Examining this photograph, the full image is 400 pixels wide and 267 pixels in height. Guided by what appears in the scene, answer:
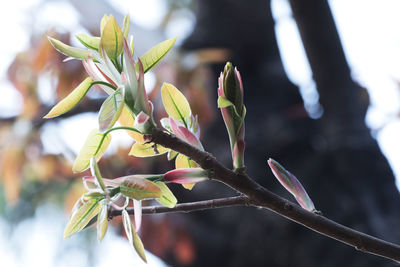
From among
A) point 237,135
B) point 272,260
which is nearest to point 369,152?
point 272,260

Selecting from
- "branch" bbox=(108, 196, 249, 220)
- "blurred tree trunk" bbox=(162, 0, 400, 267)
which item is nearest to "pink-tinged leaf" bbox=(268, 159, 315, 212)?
"branch" bbox=(108, 196, 249, 220)

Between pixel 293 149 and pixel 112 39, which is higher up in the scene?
pixel 112 39

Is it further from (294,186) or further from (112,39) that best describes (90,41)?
(294,186)

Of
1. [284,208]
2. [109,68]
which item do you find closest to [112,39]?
[109,68]

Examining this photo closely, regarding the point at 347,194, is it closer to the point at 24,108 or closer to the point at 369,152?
the point at 369,152

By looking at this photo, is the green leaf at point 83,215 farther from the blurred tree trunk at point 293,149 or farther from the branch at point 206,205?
the blurred tree trunk at point 293,149
